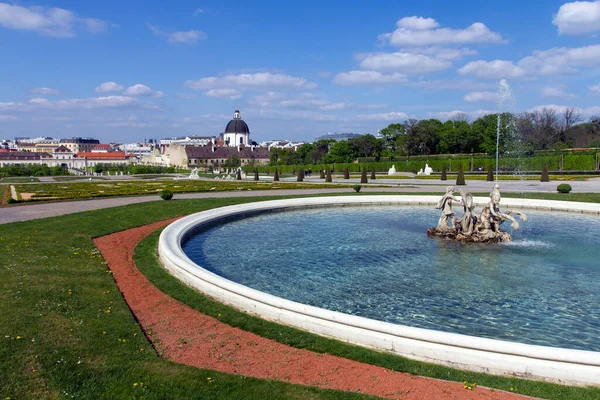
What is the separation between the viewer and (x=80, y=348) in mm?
6137

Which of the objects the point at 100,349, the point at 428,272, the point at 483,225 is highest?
the point at 483,225

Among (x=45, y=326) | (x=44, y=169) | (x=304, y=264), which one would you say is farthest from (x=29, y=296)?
(x=44, y=169)

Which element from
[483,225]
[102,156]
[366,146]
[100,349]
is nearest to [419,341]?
[100,349]

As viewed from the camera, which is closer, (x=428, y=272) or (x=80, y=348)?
(x=80, y=348)

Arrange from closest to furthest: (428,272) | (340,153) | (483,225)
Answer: (428,272) < (483,225) < (340,153)

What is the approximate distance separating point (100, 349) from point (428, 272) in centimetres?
753

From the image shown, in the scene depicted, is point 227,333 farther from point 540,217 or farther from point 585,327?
point 540,217

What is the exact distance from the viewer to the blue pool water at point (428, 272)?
7914 millimetres

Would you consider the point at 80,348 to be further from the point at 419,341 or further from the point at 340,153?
the point at 340,153

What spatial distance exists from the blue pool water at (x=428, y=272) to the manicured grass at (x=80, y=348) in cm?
310

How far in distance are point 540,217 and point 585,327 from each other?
12937mm

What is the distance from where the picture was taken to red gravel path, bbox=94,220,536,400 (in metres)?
5.30

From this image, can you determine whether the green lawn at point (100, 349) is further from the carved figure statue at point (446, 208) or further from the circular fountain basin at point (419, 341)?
the carved figure statue at point (446, 208)

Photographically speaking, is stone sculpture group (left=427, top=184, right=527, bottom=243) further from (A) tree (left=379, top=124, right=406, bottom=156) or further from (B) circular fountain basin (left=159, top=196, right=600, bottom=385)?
(A) tree (left=379, top=124, right=406, bottom=156)
